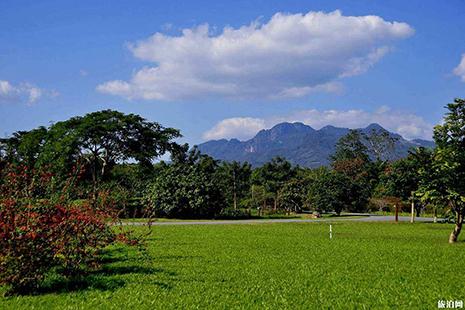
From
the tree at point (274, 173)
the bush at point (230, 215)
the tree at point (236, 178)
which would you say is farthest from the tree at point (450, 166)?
the tree at point (274, 173)

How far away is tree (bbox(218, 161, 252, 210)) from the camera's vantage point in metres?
71.4

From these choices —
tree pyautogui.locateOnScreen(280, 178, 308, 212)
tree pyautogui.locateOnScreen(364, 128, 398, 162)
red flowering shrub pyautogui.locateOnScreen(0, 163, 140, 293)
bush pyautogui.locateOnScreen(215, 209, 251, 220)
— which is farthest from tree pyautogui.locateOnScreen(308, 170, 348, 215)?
tree pyautogui.locateOnScreen(364, 128, 398, 162)

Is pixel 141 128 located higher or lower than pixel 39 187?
higher

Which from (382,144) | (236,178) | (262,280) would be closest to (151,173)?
(236,178)

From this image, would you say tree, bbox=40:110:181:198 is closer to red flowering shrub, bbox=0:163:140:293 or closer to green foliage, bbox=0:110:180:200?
green foliage, bbox=0:110:180:200

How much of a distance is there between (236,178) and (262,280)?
2595 inches

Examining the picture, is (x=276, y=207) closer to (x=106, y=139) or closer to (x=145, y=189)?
(x=145, y=189)

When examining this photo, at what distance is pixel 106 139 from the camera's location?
143ft

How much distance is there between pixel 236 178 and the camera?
77.1m

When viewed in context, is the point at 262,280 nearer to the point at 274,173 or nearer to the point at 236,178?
the point at 274,173

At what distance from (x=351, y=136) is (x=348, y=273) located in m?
92.1

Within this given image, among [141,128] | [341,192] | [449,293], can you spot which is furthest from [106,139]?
[449,293]

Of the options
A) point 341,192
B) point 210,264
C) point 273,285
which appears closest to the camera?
point 273,285

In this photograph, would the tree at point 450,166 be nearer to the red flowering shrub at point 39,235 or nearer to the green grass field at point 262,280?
the green grass field at point 262,280
